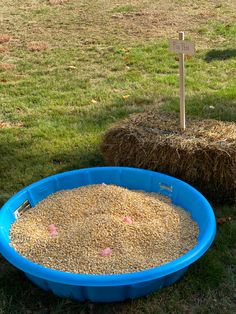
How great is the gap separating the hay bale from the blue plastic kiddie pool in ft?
0.49

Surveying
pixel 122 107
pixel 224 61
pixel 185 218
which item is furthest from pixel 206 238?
pixel 224 61

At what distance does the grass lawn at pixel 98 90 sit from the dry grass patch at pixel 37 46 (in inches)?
0.7

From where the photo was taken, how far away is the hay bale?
3.35 m

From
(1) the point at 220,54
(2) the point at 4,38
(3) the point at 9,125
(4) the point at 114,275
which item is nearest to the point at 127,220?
(4) the point at 114,275

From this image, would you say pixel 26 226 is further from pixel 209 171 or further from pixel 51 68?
pixel 51 68

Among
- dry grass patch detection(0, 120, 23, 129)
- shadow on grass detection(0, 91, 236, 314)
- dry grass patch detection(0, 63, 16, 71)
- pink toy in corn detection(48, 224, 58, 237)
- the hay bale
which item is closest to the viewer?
shadow on grass detection(0, 91, 236, 314)

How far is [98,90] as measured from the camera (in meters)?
5.87

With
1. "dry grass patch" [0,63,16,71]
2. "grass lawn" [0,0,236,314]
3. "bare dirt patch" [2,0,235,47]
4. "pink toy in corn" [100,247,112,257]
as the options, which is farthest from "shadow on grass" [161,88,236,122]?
"dry grass patch" [0,63,16,71]

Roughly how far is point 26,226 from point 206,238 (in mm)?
1164

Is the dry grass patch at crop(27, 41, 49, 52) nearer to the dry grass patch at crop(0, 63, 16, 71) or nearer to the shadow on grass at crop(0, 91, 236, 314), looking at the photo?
the dry grass patch at crop(0, 63, 16, 71)

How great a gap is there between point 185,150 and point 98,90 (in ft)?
8.91

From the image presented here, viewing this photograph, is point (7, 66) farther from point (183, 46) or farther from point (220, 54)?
point (183, 46)

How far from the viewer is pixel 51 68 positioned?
22.5 feet

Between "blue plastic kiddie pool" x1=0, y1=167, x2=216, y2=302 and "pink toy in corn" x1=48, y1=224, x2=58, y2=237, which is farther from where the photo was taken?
"pink toy in corn" x1=48, y1=224, x2=58, y2=237
